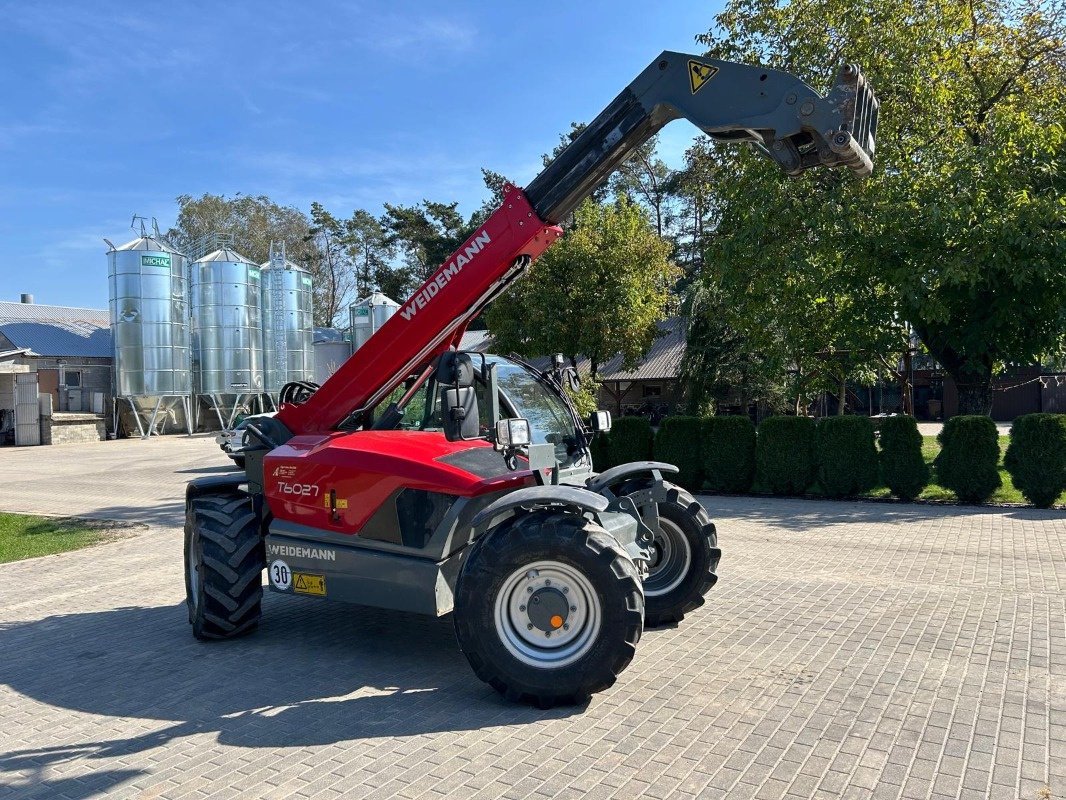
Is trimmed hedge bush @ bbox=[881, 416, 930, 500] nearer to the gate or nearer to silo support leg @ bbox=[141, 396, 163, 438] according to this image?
silo support leg @ bbox=[141, 396, 163, 438]

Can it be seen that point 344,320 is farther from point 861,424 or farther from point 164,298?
point 861,424

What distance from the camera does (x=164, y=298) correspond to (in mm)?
41375

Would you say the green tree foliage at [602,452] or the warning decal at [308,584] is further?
the green tree foliage at [602,452]

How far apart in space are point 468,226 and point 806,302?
42.1 meters

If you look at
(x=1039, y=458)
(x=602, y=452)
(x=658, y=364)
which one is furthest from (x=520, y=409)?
(x=658, y=364)

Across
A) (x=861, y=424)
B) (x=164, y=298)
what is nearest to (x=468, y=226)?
(x=164, y=298)

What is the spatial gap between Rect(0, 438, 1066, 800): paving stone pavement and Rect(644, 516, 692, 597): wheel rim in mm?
455

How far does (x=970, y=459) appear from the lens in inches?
547

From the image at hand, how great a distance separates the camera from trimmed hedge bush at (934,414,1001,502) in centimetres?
1376

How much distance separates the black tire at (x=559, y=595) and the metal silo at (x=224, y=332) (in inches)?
1603

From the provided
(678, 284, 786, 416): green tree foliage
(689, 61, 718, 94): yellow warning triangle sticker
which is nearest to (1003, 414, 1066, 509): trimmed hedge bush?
(689, 61, 718, 94): yellow warning triangle sticker

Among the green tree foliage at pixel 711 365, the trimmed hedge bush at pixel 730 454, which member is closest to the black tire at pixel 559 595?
the trimmed hedge bush at pixel 730 454

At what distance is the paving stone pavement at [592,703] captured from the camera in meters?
4.21

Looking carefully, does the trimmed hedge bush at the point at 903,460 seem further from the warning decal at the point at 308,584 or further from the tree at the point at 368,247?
the tree at the point at 368,247
